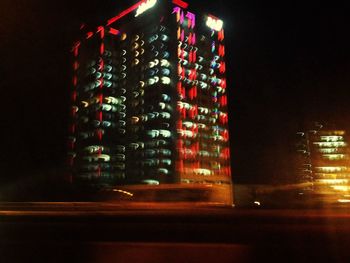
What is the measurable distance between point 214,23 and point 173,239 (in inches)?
3388

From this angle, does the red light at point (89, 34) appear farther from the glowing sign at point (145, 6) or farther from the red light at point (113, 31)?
the glowing sign at point (145, 6)

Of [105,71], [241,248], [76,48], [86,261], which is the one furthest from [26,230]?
[76,48]

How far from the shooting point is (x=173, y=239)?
29.9 feet

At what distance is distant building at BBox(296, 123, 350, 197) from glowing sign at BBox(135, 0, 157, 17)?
46367mm

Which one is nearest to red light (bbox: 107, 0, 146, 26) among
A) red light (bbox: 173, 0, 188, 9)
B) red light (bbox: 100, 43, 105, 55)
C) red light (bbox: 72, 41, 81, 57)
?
red light (bbox: 100, 43, 105, 55)

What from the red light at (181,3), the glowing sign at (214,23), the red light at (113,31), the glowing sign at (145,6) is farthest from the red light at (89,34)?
the glowing sign at (214,23)

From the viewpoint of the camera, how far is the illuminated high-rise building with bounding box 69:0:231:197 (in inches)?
3009

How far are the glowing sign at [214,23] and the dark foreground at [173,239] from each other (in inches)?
3188

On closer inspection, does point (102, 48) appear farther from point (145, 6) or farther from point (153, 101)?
point (153, 101)

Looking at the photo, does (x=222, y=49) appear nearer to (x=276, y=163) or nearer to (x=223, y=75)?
(x=223, y=75)

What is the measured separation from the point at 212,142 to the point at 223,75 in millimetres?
17128

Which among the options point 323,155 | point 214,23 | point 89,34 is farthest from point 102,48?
point 323,155

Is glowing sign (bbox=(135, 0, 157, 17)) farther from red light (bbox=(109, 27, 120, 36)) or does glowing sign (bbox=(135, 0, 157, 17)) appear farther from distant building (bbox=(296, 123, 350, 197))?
distant building (bbox=(296, 123, 350, 197))

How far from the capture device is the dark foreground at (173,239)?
6676 millimetres
